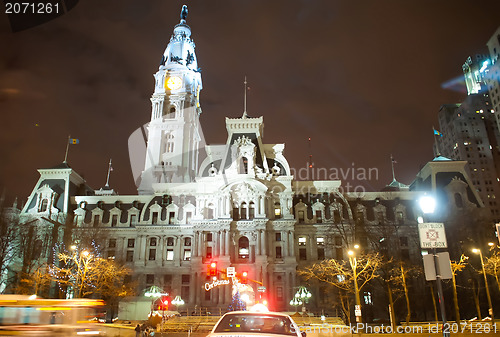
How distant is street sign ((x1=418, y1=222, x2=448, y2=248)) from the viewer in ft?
41.9

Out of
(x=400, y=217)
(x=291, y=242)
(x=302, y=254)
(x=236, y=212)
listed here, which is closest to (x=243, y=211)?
(x=236, y=212)

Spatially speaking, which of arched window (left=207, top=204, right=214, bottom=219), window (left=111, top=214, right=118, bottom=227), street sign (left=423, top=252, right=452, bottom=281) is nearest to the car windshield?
street sign (left=423, top=252, right=452, bottom=281)

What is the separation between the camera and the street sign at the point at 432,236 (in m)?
12.8

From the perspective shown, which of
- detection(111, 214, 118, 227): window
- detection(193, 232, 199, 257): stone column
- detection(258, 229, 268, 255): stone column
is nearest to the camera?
detection(258, 229, 268, 255): stone column

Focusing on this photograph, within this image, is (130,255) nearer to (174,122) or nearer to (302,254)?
(302,254)

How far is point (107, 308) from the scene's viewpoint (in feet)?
173

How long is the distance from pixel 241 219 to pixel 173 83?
49266 mm

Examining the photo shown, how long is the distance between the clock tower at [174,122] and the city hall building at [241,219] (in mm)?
17196

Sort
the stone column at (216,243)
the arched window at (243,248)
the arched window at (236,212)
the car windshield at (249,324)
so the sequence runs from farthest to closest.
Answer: the arched window at (236,212), the arched window at (243,248), the stone column at (216,243), the car windshield at (249,324)

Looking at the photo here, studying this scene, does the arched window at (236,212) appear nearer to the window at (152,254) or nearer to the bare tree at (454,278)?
the window at (152,254)

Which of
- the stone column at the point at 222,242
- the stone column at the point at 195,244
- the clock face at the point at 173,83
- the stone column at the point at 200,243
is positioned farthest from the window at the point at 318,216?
the clock face at the point at 173,83

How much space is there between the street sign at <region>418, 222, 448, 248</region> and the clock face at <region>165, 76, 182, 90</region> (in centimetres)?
8421

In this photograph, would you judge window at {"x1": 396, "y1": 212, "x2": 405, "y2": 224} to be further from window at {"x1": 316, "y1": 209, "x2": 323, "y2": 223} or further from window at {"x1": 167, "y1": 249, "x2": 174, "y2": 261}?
window at {"x1": 167, "y1": 249, "x2": 174, "y2": 261}

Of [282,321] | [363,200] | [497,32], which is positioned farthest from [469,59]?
[282,321]
